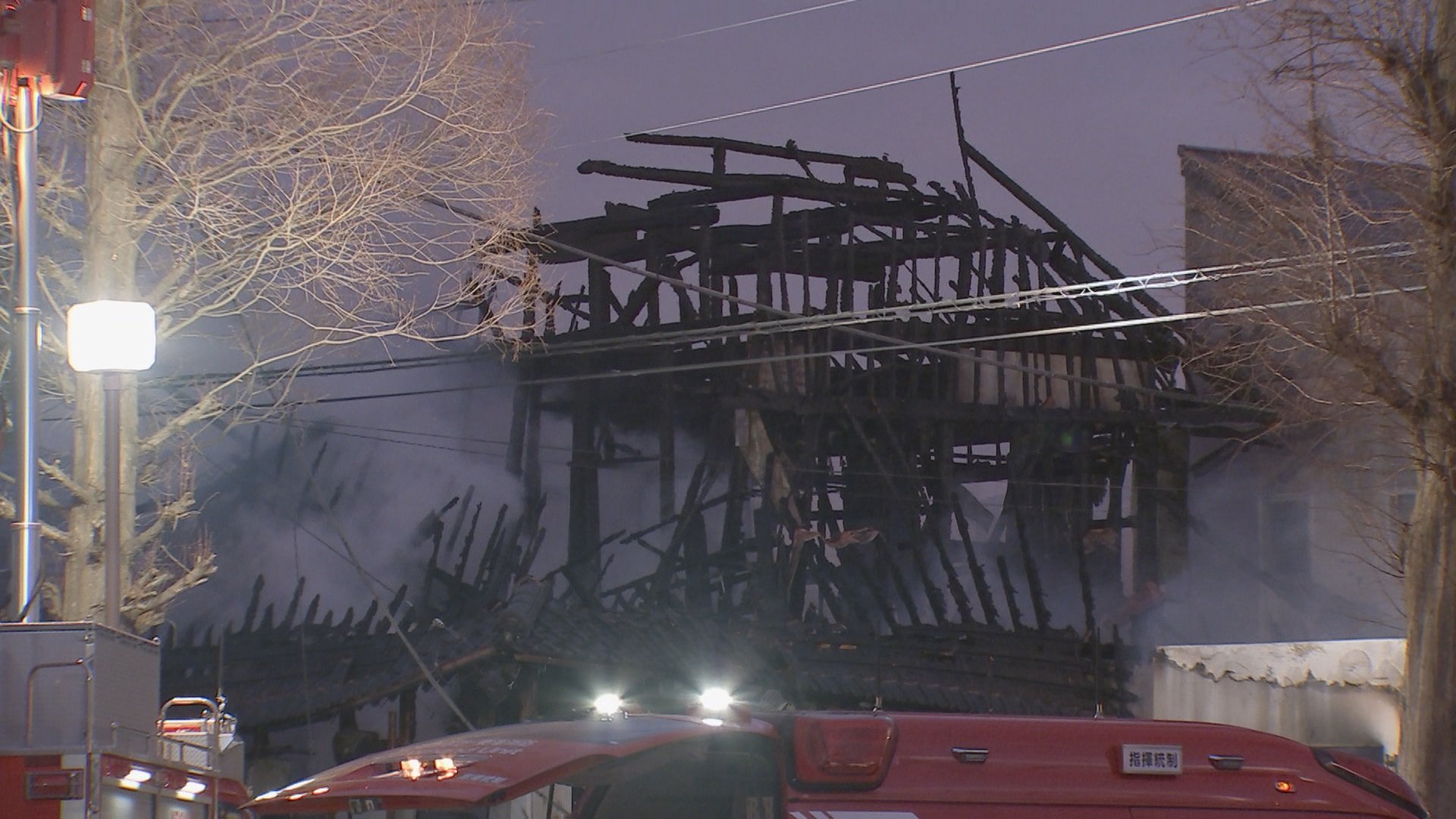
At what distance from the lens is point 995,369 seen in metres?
30.9

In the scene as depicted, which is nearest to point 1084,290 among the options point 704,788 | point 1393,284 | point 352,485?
point 1393,284

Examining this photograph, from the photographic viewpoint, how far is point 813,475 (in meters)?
28.8

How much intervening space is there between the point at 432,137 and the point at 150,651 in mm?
6604

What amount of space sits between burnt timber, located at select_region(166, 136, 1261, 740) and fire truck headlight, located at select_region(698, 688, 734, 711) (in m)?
14.3

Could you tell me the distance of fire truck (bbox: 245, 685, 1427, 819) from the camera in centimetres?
539

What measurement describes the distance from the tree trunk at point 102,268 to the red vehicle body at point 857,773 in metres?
6.98

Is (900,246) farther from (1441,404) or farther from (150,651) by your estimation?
(150,651)

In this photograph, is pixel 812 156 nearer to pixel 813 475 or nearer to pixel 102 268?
pixel 813 475

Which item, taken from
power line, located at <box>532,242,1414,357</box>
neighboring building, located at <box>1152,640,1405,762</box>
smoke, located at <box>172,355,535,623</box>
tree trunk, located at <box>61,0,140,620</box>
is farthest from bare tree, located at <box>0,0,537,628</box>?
smoke, located at <box>172,355,535,623</box>

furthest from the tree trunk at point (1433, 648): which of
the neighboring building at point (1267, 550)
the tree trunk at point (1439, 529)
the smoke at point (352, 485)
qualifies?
the smoke at point (352, 485)

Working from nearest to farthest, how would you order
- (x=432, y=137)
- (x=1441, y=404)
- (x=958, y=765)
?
1. (x=958, y=765)
2. (x=1441, y=404)
3. (x=432, y=137)

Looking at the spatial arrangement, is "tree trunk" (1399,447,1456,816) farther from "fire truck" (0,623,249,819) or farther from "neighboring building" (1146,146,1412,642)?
"neighboring building" (1146,146,1412,642)

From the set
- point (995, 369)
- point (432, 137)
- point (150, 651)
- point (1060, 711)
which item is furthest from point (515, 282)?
point (995, 369)

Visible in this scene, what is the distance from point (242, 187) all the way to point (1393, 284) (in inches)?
352
